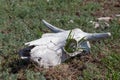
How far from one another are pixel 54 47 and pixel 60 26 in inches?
64.6

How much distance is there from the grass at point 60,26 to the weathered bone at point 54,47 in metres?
0.13

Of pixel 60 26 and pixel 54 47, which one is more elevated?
pixel 54 47

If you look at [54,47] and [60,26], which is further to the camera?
[60,26]

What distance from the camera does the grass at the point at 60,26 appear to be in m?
5.70

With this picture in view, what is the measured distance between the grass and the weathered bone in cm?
13

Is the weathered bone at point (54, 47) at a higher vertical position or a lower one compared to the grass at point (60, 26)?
higher

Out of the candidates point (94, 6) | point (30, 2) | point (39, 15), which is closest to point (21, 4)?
point (30, 2)

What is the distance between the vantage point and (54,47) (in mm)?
5840

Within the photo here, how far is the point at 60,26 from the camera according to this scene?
743 centimetres

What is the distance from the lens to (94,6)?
8.50 metres

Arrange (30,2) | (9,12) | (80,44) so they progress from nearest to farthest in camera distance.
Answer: (80,44)
(9,12)
(30,2)

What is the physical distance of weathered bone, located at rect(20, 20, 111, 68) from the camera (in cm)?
565

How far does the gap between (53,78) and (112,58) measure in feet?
3.46

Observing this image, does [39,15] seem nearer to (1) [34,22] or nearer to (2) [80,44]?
(1) [34,22]
